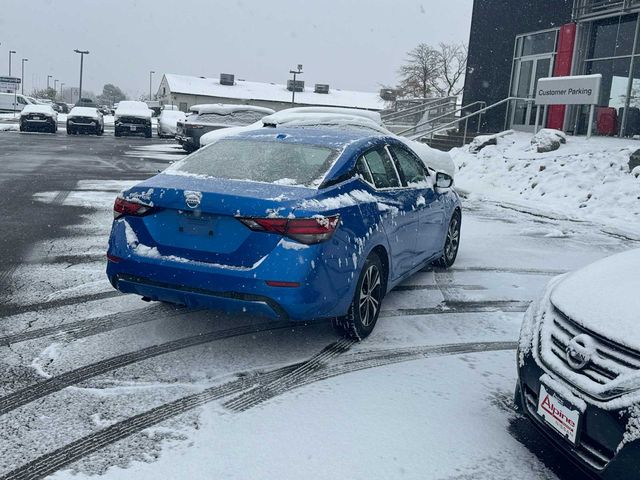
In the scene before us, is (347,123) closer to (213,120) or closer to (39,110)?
(213,120)

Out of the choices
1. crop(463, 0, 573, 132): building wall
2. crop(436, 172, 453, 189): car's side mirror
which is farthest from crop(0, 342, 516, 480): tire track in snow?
crop(463, 0, 573, 132): building wall

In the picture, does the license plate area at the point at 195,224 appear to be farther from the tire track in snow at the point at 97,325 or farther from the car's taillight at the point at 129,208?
the tire track in snow at the point at 97,325

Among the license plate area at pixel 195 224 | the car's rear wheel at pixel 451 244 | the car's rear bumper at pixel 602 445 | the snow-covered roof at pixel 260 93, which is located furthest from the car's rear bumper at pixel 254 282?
the snow-covered roof at pixel 260 93

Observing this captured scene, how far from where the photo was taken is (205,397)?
363cm

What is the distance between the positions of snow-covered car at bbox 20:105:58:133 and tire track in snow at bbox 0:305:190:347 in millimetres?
28144

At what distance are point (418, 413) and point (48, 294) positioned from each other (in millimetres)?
3432

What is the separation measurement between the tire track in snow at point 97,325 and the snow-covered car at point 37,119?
92.3ft

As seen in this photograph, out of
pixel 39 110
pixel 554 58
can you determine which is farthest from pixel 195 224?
pixel 39 110

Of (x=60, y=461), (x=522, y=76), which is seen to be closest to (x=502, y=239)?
(x=60, y=461)

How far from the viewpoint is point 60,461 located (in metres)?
2.93

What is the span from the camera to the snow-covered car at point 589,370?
2432 mm

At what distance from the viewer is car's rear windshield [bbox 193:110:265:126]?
20031 mm

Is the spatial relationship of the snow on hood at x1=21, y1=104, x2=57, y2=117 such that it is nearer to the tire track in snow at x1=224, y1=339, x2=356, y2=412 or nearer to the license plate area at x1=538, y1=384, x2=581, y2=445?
the tire track in snow at x1=224, y1=339, x2=356, y2=412

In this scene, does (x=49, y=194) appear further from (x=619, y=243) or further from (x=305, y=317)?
(x=619, y=243)
